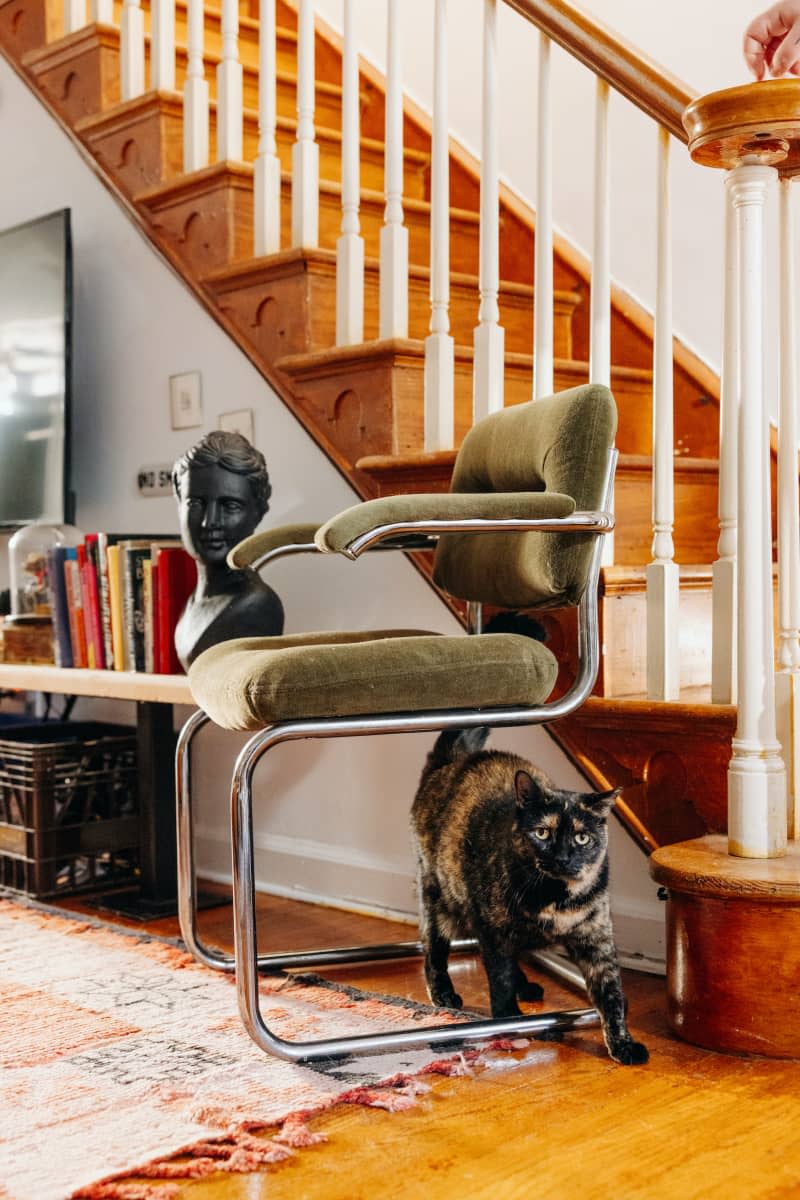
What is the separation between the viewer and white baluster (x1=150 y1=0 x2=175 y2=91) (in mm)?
2793

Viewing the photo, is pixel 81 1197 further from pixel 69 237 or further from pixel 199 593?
pixel 69 237

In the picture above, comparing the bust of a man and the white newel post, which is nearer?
the bust of a man

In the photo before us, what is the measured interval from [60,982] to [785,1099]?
1.06 metres

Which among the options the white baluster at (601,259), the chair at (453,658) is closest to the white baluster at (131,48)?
the white baluster at (601,259)

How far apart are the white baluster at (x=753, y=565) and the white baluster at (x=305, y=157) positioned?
99cm

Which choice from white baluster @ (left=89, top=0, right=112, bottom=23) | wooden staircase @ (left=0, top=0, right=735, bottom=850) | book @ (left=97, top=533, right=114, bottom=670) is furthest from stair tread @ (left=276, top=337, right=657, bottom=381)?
white baluster @ (left=89, top=0, right=112, bottom=23)

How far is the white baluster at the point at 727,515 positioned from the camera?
1.79 metres

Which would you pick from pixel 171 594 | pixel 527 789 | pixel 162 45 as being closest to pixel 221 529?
pixel 171 594

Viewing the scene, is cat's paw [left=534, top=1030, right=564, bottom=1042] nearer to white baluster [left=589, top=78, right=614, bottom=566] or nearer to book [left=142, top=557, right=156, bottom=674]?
white baluster [left=589, top=78, right=614, bottom=566]

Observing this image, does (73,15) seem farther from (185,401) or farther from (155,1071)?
(155,1071)

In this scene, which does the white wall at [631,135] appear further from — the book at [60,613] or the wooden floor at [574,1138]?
the wooden floor at [574,1138]

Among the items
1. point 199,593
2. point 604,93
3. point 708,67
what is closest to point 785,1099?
point 199,593

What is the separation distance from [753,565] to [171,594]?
118cm

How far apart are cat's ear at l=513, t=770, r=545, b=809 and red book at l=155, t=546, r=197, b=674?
982 millimetres
